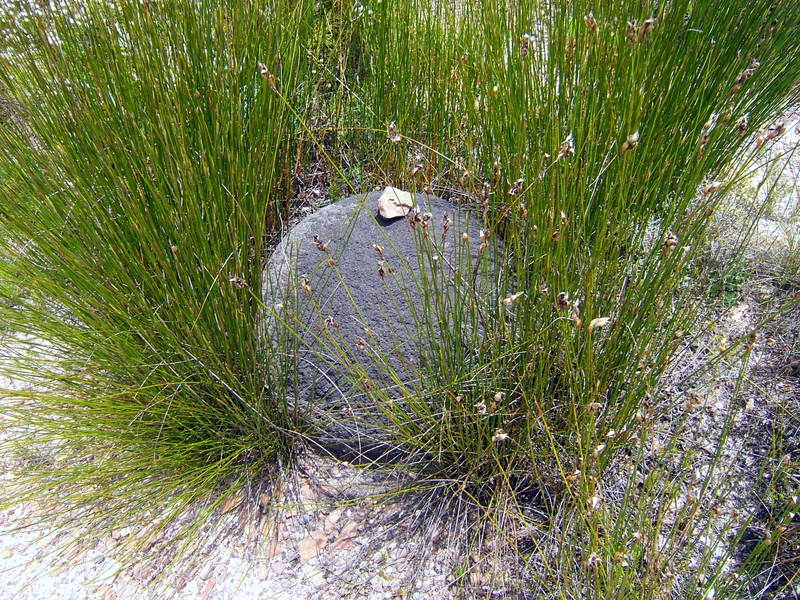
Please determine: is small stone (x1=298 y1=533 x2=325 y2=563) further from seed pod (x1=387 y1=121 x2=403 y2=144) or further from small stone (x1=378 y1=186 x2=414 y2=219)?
seed pod (x1=387 y1=121 x2=403 y2=144)

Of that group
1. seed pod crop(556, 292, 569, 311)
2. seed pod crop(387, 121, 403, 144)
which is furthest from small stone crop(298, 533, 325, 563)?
seed pod crop(387, 121, 403, 144)

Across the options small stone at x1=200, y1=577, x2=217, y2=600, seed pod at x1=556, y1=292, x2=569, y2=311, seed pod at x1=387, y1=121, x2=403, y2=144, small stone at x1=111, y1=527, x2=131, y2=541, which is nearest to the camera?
seed pod at x1=556, y1=292, x2=569, y2=311

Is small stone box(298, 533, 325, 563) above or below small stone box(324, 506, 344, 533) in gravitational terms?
below

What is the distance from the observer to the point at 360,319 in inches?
74.0

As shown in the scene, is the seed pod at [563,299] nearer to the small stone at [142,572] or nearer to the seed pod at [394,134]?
the seed pod at [394,134]

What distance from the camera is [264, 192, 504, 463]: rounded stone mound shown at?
1.79 m

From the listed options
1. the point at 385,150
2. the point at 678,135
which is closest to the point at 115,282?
the point at 385,150

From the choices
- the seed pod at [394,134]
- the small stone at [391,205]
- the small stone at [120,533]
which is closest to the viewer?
the seed pod at [394,134]

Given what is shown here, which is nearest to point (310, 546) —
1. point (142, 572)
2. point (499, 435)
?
point (142, 572)

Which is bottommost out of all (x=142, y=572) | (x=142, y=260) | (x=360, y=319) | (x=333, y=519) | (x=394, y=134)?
(x=142, y=572)

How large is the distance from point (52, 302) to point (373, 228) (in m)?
1.24

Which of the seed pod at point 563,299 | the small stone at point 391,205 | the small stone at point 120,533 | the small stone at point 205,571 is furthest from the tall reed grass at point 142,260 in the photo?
the seed pod at point 563,299

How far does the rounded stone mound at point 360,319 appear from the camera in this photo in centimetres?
179

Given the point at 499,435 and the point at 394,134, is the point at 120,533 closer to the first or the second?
the point at 499,435
